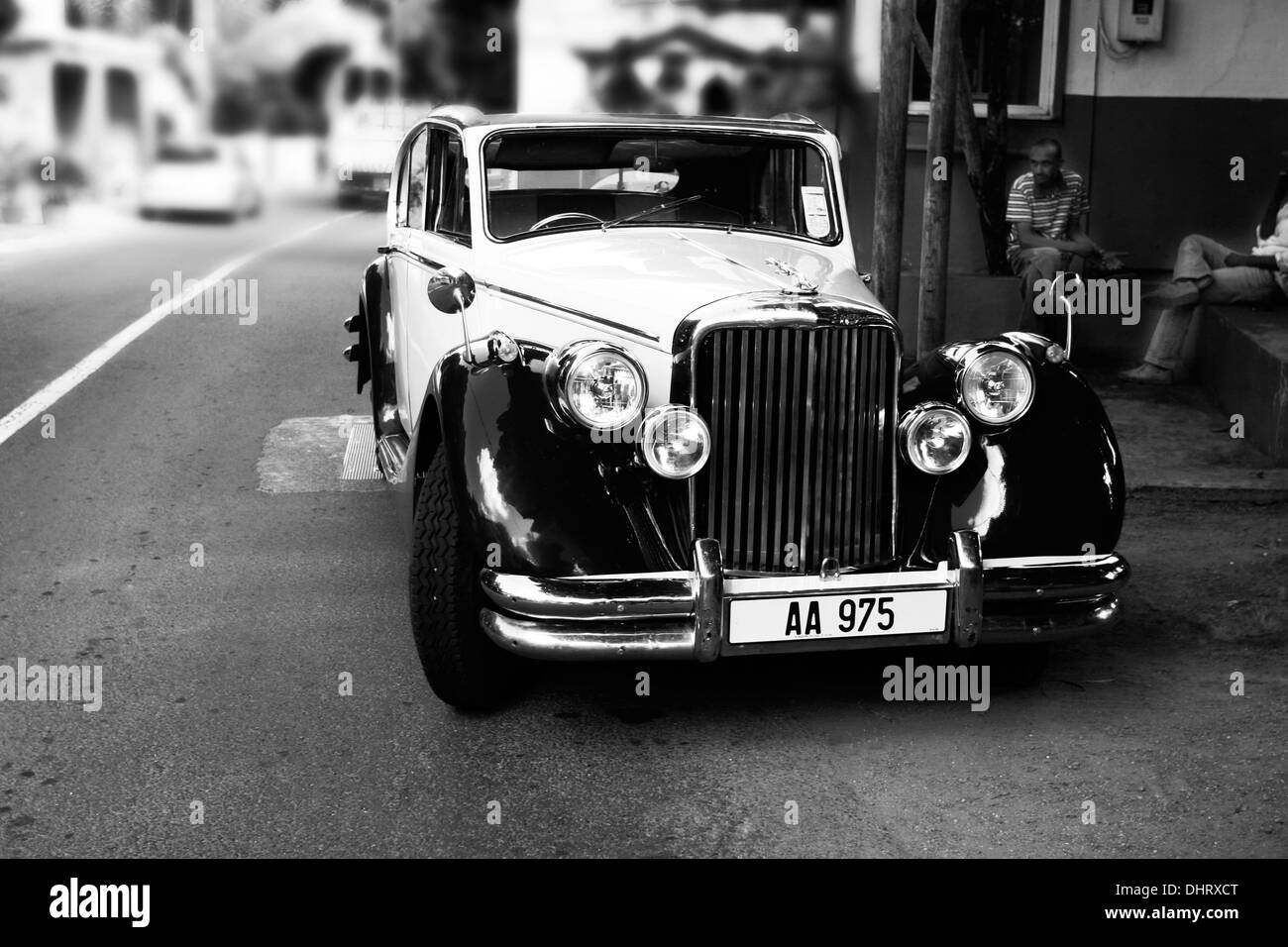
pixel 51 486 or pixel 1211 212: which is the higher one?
pixel 1211 212

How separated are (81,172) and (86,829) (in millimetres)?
27530

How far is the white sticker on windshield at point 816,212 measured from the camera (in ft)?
19.0

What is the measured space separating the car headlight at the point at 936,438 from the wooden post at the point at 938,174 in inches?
147

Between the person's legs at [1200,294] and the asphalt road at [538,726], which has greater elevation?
the person's legs at [1200,294]

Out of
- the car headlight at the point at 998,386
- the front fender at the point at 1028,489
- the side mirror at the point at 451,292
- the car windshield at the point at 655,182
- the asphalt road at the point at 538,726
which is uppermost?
the car windshield at the point at 655,182

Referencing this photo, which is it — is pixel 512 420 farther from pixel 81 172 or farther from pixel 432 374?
pixel 81 172

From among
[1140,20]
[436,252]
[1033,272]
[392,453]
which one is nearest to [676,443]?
[436,252]

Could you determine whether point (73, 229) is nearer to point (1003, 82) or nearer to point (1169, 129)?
point (1003, 82)

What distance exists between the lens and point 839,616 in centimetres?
427

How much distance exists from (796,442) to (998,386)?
71 cm

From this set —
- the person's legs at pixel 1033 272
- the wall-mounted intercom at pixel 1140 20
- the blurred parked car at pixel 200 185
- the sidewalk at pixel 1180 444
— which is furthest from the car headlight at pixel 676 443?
the blurred parked car at pixel 200 185

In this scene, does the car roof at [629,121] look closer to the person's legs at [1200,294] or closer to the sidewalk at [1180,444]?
the sidewalk at [1180,444]

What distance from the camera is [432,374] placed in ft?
15.9

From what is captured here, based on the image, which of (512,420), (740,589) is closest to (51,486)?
(512,420)
